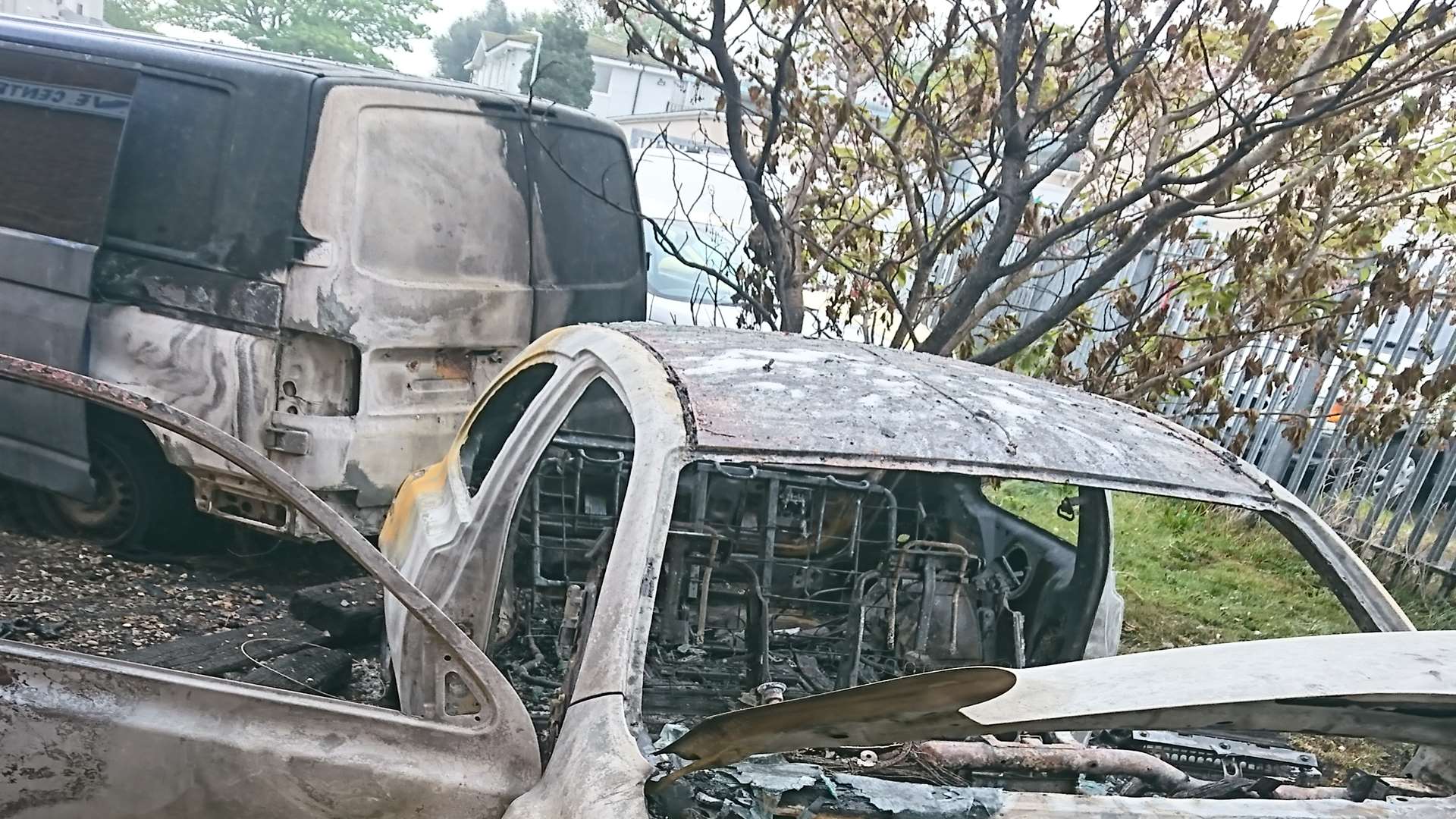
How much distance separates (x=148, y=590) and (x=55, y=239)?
136 centimetres

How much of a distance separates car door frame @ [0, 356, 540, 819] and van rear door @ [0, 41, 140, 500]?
265 cm

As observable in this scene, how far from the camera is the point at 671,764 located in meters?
1.45

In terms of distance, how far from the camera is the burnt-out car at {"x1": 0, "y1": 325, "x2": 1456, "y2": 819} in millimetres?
1309

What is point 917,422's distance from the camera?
2.09m

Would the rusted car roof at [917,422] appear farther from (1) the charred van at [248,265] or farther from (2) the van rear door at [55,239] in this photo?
(2) the van rear door at [55,239]

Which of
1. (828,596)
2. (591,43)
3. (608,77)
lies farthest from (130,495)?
(591,43)

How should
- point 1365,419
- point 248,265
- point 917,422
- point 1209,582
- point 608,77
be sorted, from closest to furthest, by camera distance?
point 917,422, point 248,265, point 1365,419, point 1209,582, point 608,77

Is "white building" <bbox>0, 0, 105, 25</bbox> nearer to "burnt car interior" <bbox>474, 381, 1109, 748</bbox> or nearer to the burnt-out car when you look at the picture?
"burnt car interior" <bbox>474, 381, 1109, 748</bbox>

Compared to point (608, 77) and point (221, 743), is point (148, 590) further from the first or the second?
point (608, 77)

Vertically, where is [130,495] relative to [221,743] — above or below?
below

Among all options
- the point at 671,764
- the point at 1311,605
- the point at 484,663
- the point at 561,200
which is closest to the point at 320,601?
the point at 561,200

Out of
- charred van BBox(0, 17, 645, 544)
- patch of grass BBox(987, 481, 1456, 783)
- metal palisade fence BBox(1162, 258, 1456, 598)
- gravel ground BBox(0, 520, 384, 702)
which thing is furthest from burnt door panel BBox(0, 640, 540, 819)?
metal palisade fence BBox(1162, 258, 1456, 598)

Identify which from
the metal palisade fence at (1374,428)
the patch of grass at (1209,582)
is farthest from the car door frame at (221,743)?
the metal palisade fence at (1374,428)

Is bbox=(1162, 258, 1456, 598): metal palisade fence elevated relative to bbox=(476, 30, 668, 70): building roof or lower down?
lower down
